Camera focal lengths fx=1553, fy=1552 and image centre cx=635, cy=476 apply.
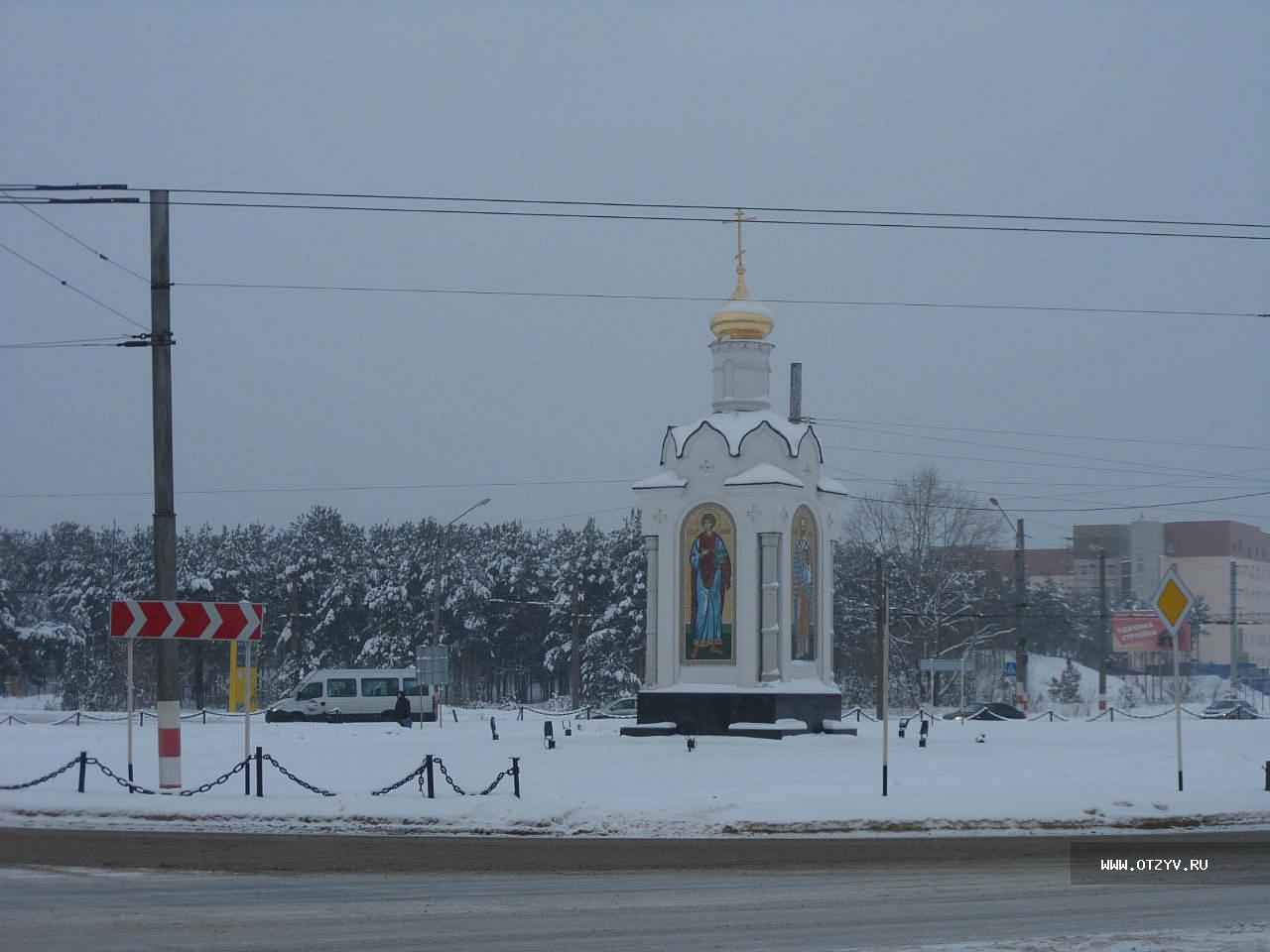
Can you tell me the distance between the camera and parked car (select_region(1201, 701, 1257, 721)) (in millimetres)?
56500

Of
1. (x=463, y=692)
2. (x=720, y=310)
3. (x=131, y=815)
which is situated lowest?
(x=463, y=692)

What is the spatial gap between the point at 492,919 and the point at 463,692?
8446 centimetres

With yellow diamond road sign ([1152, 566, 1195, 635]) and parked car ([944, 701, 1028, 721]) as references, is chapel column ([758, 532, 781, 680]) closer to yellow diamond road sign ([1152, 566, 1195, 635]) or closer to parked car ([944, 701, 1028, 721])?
yellow diamond road sign ([1152, 566, 1195, 635])

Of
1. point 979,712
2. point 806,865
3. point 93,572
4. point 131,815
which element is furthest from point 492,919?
point 93,572

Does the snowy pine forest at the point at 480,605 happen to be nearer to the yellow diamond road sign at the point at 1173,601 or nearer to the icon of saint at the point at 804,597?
the icon of saint at the point at 804,597

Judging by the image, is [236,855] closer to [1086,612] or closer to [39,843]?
[39,843]

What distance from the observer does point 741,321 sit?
3888 centimetres

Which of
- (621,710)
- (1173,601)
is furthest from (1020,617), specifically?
(1173,601)

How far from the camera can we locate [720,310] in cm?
3919

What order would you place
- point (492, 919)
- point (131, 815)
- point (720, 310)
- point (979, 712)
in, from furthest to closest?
point (979, 712) → point (720, 310) → point (131, 815) → point (492, 919)

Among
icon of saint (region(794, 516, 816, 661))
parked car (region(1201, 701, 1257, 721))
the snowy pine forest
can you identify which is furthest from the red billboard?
icon of saint (region(794, 516, 816, 661))

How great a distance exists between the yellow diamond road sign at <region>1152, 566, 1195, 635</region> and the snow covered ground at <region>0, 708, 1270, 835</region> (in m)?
2.55

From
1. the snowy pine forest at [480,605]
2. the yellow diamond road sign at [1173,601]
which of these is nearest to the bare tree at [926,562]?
the snowy pine forest at [480,605]

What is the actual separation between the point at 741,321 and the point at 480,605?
2266 inches
